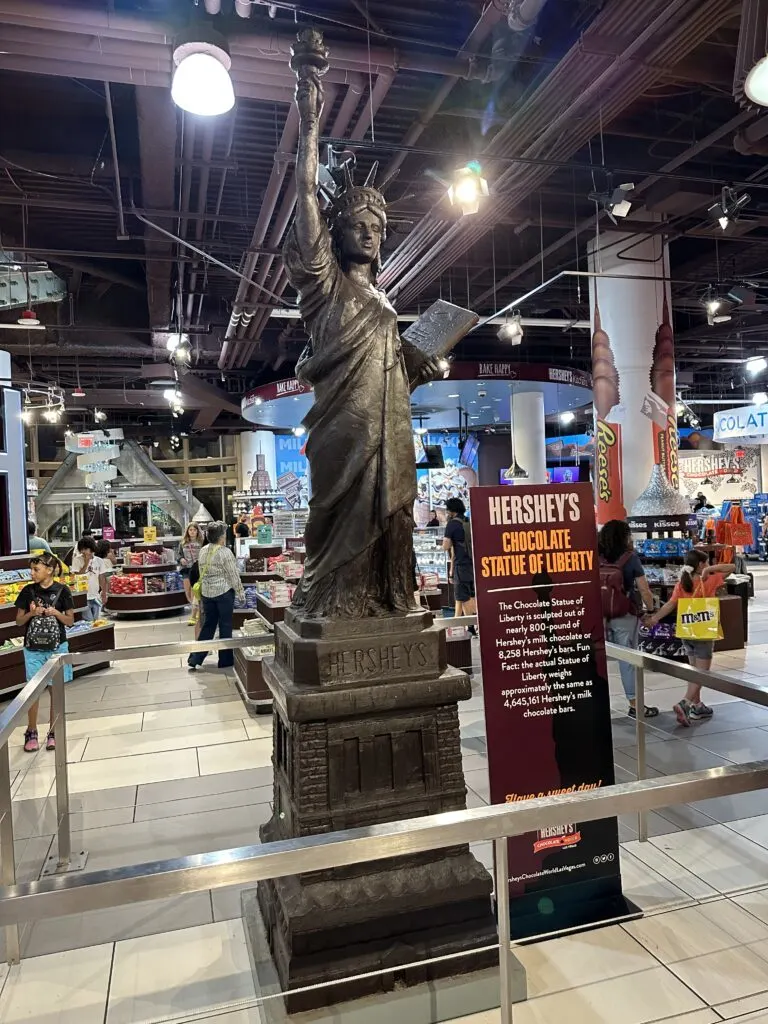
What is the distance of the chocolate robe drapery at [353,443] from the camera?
96.5 inches

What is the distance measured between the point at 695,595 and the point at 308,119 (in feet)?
14.5

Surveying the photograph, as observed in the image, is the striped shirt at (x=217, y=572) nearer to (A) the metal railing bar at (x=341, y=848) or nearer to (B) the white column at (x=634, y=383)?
(B) the white column at (x=634, y=383)

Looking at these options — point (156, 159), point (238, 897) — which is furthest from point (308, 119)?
point (156, 159)

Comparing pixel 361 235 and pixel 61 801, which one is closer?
pixel 361 235

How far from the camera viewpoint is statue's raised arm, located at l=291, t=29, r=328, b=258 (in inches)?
86.5

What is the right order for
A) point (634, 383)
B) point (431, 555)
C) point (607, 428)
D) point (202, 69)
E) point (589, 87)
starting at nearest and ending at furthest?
point (202, 69)
point (589, 87)
point (634, 383)
point (607, 428)
point (431, 555)

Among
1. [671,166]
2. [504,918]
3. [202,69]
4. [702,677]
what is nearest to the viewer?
[504,918]

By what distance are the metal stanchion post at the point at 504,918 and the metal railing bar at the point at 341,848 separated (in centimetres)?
12

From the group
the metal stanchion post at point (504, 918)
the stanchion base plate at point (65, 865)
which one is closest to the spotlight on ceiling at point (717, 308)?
the metal stanchion post at point (504, 918)

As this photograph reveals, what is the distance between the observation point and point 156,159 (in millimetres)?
5805

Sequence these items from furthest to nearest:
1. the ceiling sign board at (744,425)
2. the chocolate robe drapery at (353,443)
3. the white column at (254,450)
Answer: the white column at (254,450), the ceiling sign board at (744,425), the chocolate robe drapery at (353,443)

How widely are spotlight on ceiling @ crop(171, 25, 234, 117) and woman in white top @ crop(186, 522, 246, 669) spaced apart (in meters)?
4.23

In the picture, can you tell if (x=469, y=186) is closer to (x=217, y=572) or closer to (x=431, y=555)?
(x=217, y=572)

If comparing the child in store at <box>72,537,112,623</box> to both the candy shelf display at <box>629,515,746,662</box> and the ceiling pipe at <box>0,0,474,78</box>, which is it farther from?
the candy shelf display at <box>629,515,746,662</box>
